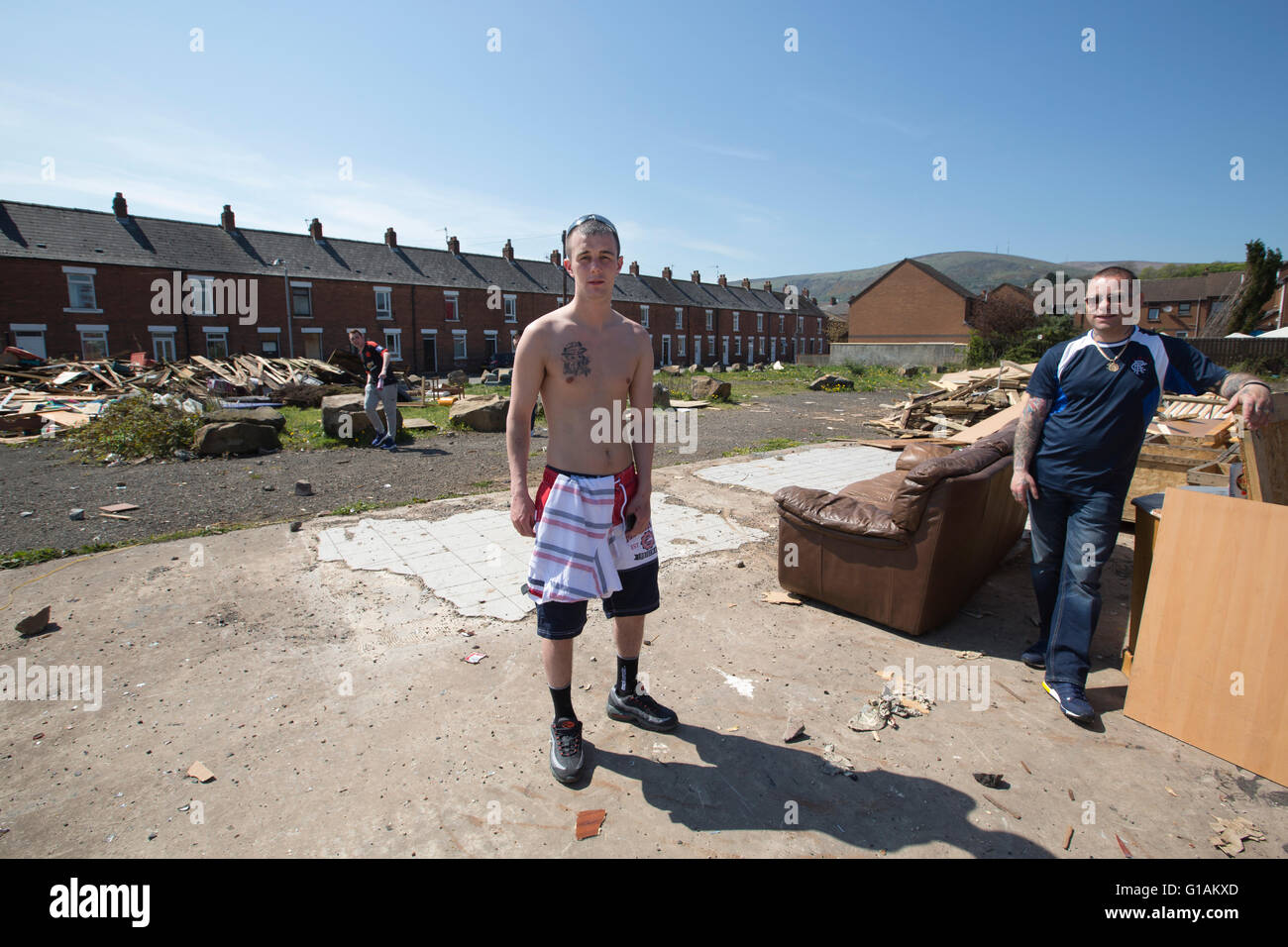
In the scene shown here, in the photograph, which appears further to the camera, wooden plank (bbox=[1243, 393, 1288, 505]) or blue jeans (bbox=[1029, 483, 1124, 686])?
blue jeans (bbox=[1029, 483, 1124, 686])

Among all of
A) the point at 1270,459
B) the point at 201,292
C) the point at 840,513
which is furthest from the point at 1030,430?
the point at 201,292

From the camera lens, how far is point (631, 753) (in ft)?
8.99

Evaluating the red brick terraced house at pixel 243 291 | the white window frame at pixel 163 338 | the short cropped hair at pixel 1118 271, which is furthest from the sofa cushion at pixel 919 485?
the white window frame at pixel 163 338

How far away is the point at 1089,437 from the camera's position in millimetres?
3076

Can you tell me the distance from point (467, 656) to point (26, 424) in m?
14.8

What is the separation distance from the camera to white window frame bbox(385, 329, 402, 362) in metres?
35.8

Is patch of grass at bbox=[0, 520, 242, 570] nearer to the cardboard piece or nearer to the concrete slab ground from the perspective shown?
the concrete slab ground

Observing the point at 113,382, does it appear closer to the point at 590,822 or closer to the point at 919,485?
the point at 590,822

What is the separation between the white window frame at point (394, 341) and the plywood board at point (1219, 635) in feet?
124

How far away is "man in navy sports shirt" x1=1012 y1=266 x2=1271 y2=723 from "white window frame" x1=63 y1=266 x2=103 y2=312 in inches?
1442

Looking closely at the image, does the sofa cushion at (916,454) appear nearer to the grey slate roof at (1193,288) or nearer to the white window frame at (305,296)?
the white window frame at (305,296)

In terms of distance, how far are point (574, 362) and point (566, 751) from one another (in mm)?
1675

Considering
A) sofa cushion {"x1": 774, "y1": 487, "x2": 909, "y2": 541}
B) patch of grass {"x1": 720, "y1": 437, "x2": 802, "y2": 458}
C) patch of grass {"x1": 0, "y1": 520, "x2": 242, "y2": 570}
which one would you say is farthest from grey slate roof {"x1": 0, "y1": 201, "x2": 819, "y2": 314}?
sofa cushion {"x1": 774, "y1": 487, "x2": 909, "y2": 541}
